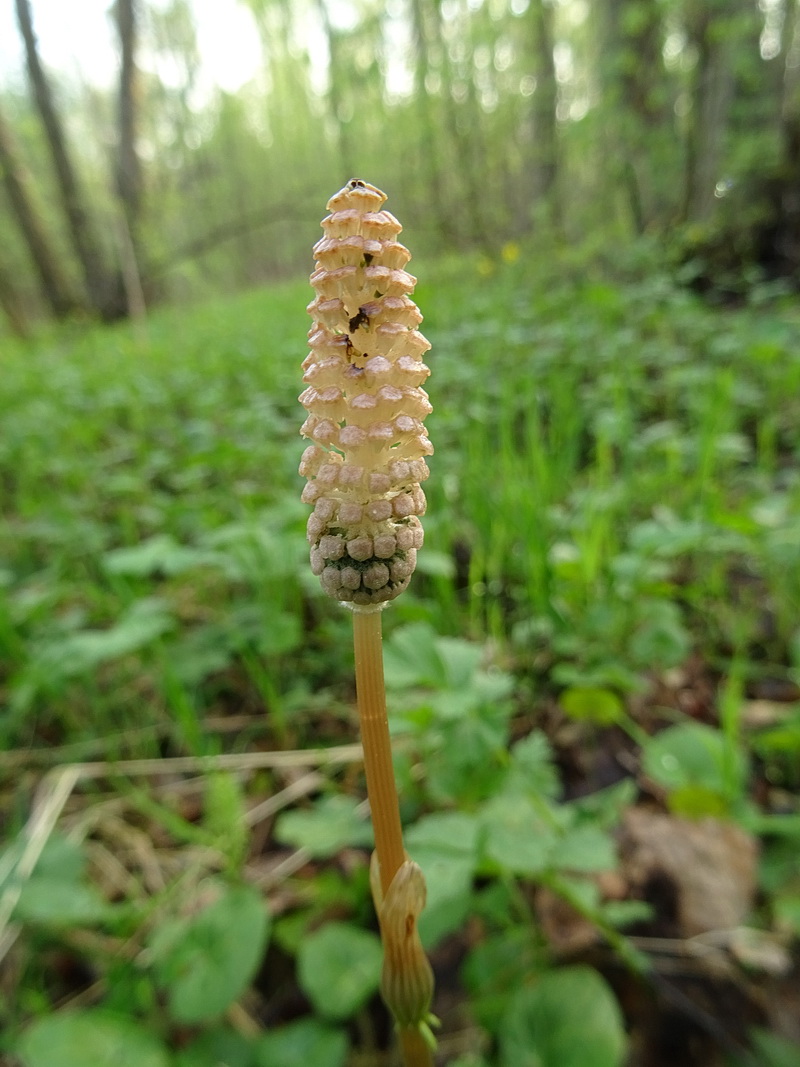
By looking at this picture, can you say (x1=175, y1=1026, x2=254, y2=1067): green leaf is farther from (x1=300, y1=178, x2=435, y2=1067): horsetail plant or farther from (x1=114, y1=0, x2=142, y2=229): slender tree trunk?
(x1=114, y1=0, x2=142, y2=229): slender tree trunk

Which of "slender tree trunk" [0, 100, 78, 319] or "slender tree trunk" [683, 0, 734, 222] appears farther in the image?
"slender tree trunk" [0, 100, 78, 319]

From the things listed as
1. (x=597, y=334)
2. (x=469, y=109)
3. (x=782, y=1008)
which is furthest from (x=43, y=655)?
(x=469, y=109)

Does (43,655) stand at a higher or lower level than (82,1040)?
higher

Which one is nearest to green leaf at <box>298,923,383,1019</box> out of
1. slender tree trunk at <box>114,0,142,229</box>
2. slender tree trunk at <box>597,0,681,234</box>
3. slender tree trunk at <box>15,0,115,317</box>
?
slender tree trunk at <box>597,0,681,234</box>

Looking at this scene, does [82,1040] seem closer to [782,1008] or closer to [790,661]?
[782,1008]

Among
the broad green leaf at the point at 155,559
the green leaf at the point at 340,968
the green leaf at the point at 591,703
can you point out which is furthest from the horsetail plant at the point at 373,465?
the broad green leaf at the point at 155,559

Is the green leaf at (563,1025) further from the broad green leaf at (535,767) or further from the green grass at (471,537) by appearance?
the green grass at (471,537)

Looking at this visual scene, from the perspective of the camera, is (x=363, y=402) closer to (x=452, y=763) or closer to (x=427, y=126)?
(x=452, y=763)
